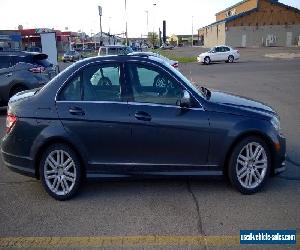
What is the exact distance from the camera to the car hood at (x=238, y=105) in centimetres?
491

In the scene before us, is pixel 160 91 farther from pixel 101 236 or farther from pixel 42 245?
pixel 42 245

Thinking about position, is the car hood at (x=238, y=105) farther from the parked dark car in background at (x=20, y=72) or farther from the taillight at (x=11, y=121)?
the parked dark car in background at (x=20, y=72)

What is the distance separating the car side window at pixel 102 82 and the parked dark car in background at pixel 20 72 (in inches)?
271

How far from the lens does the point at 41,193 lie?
17.1 feet

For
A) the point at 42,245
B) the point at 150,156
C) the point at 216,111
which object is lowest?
the point at 42,245

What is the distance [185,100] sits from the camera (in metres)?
4.77

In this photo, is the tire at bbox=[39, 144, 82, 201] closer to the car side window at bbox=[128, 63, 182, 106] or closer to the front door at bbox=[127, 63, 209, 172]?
the front door at bbox=[127, 63, 209, 172]

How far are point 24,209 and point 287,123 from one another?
633cm

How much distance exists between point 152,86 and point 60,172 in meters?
1.64

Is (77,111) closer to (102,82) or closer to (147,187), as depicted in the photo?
(102,82)

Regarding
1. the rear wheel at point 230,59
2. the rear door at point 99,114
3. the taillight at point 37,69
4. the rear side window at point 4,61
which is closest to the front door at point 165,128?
the rear door at point 99,114

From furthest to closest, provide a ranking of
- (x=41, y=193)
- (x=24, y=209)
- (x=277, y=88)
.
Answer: (x=277, y=88)
(x=41, y=193)
(x=24, y=209)

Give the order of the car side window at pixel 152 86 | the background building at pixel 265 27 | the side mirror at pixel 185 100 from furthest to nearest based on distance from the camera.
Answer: the background building at pixel 265 27 → the car side window at pixel 152 86 → the side mirror at pixel 185 100

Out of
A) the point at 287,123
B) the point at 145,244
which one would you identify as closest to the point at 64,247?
the point at 145,244
